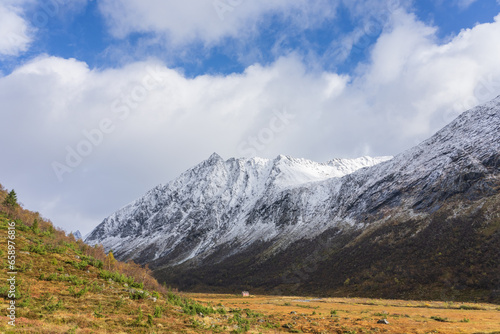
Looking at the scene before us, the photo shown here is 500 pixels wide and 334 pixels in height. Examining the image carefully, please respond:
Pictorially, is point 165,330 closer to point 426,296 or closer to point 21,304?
point 21,304

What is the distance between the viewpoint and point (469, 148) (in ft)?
417

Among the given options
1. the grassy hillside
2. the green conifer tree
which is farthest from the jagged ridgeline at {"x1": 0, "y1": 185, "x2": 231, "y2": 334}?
the green conifer tree

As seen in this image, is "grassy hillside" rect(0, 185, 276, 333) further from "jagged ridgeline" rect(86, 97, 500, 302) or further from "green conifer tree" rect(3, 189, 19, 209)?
"jagged ridgeline" rect(86, 97, 500, 302)

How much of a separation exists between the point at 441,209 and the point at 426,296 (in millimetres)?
50711

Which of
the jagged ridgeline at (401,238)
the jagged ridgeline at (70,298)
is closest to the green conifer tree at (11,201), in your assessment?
the jagged ridgeline at (70,298)

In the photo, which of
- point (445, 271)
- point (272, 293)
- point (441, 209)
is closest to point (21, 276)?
point (445, 271)

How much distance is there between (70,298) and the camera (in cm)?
2086

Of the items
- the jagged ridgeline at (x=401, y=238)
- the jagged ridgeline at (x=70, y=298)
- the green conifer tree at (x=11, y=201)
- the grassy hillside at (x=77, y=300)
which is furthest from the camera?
the jagged ridgeline at (x=401, y=238)

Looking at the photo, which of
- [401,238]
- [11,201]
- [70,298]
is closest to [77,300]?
[70,298]

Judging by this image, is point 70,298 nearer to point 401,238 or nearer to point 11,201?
point 11,201

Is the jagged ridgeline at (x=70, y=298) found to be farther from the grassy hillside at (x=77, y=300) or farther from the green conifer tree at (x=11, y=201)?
the green conifer tree at (x=11, y=201)

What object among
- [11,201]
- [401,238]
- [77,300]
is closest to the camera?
[77,300]

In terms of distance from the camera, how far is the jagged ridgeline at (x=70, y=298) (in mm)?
16656

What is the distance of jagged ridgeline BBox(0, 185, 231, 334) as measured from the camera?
1666cm
